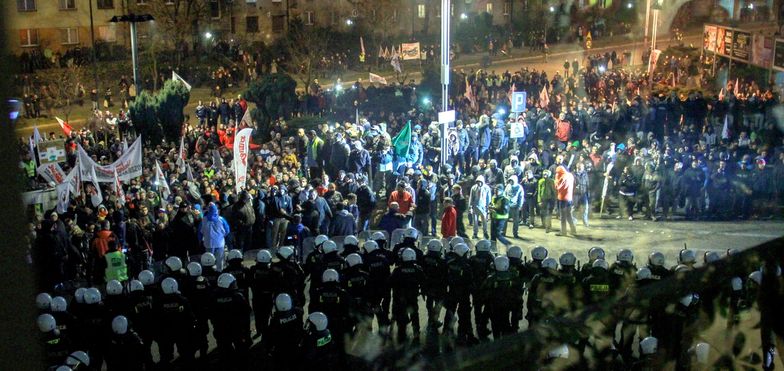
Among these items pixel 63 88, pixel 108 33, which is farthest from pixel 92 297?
pixel 108 33

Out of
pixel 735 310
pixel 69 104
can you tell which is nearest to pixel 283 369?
pixel 735 310

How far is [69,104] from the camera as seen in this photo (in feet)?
130

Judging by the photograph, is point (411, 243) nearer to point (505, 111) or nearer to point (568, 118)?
point (568, 118)

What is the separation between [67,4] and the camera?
49.5m

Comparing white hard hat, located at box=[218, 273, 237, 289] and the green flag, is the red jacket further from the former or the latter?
white hard hat, located at box=[218, 273, 237, 289]

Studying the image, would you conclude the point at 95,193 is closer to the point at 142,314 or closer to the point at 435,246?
the point at 142,314

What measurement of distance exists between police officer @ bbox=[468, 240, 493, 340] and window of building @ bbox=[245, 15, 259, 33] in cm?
4618

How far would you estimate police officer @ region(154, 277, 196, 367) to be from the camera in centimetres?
1062

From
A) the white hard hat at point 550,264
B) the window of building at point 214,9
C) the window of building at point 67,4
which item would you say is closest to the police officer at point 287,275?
the white hard hat at point 550,264

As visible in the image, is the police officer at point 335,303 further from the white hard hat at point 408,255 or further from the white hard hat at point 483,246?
the white hard hat at point 483,246

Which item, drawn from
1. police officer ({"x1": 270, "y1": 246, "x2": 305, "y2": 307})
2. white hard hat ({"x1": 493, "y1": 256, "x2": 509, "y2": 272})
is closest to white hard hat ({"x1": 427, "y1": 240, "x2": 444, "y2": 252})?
white hard hat ({"x1": 493, "y1": 256, "x2": 509, "y2": 272})

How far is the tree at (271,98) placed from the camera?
29156mm

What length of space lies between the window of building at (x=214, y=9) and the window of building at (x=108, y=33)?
731 centimetres

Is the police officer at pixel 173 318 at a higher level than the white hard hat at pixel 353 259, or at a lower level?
lower
